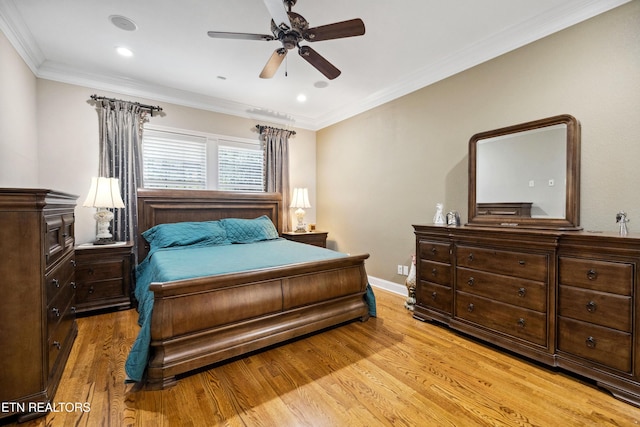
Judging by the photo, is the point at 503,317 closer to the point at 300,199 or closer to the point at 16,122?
the point at 300,199

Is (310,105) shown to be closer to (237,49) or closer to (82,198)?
(237,49)

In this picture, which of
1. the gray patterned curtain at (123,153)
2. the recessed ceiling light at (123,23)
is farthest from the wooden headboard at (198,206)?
the recessed ceiling light at (123,23)

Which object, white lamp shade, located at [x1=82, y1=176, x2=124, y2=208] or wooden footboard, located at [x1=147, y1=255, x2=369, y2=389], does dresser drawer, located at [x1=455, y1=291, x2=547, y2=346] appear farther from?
white lamp shade, located at [x1=82, y1=176, x2=124, y2=208]

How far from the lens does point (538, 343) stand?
83.8 inches

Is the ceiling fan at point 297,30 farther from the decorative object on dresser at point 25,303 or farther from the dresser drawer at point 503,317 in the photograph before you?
the dresser drawer at point 503,317

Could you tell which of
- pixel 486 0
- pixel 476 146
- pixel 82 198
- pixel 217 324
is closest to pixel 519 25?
pixel 486 0

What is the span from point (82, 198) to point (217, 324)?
2.85 m

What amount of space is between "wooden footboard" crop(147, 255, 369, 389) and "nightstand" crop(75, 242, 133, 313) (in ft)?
5.82

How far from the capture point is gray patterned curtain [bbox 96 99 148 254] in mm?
3575

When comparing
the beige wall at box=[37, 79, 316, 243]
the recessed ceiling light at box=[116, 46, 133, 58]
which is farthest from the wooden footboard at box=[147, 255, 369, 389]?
the recessed ceiling light at box=[116, 46, 133, 58]

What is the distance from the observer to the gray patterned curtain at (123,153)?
357cm

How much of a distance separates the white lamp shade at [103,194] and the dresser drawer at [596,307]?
4375mm

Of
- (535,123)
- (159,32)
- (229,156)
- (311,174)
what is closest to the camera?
(535,123)

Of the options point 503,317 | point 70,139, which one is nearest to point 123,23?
point 70,139
